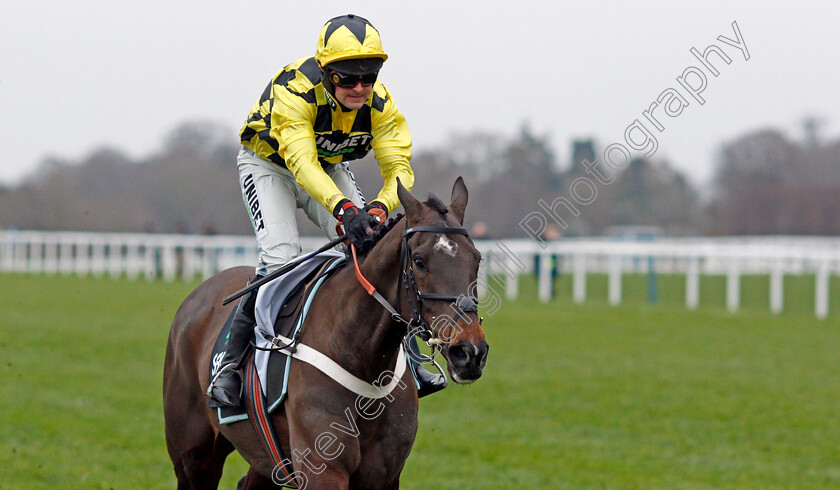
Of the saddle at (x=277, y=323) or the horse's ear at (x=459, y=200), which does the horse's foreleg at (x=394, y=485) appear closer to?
the saddle at (x=277, y=323)

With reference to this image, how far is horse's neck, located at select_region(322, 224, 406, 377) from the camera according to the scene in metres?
3.55

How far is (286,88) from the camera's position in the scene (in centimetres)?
411

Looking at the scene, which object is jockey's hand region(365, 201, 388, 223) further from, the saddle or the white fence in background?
the white fence in background

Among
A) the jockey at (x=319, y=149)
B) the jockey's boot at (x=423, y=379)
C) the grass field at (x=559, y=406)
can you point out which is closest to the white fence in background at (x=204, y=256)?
the grass field at (x=559, y=406)

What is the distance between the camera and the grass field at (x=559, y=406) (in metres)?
6.34

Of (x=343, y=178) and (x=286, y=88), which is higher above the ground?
(x=286, y=88)

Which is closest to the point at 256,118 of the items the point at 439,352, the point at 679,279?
the point at 439,352

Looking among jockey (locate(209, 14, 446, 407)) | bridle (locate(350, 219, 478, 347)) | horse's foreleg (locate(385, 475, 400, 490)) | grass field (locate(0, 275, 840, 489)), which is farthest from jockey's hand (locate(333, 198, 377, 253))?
grass field (locate(0, 275, 840, 489))

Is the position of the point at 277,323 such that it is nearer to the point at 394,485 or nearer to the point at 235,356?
the point at 235,356

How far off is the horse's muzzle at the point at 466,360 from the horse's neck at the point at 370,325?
57 cm

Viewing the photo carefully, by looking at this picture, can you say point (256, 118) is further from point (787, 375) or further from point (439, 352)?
point (787, 375)

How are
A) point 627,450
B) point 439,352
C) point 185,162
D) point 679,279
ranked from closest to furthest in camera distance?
point 439,352, point 627,450, point 679,279, point 185,162

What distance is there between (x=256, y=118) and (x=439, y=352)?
1835mm

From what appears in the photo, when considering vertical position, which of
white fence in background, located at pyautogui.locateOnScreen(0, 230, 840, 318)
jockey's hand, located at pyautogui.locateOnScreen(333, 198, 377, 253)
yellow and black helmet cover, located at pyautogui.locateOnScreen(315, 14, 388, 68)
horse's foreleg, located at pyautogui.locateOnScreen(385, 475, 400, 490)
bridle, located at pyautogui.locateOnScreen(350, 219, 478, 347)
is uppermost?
yellow and black helmet cover, located at pyautogui.locateOnScreen(315, 14, 388, 68)
